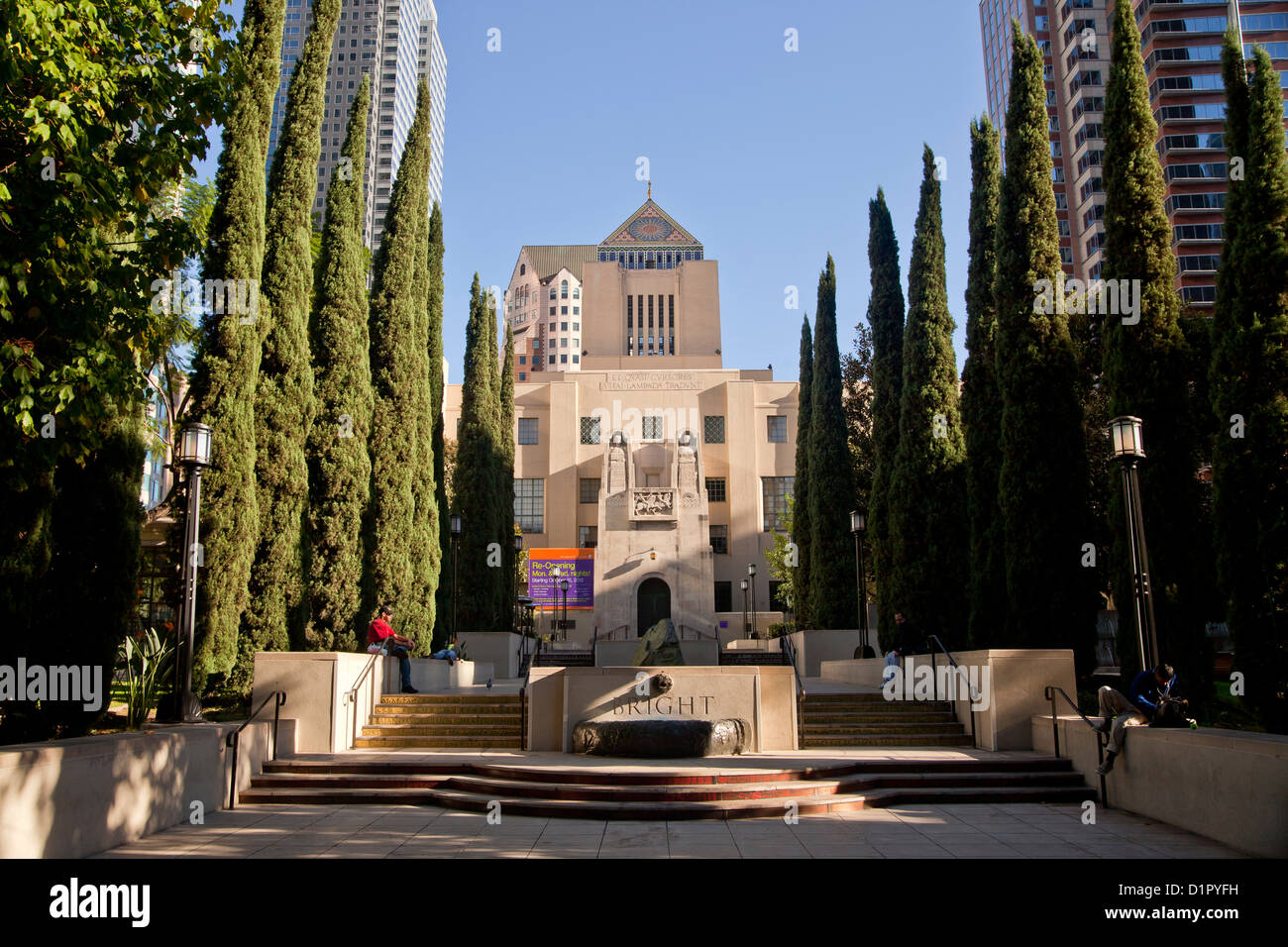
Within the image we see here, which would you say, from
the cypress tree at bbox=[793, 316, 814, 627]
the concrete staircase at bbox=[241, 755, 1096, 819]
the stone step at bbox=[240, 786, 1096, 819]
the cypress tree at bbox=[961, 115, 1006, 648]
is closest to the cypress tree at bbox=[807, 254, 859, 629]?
the cypress tree at bbox=[793, 316, 814, 627]

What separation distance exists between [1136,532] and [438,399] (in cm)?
2007

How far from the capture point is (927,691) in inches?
557

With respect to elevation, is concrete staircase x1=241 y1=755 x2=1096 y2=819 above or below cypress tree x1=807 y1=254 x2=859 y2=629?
below

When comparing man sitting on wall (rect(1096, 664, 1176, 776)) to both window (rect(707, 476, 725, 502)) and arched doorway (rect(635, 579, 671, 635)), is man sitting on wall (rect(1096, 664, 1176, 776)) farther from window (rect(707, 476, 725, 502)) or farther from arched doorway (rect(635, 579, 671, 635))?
window (rect(707, 476, 725, 502))

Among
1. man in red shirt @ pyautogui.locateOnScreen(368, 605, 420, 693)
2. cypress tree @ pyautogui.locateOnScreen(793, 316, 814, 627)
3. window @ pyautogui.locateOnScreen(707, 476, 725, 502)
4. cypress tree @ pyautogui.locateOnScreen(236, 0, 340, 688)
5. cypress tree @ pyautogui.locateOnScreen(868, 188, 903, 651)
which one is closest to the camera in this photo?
cypress tree @ pyautogui.locateOnScreen(236, 0, 340, 688)

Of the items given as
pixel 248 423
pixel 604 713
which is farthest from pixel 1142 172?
pixel 248 423

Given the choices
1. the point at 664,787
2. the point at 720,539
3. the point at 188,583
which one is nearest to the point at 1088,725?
the point at 664,787

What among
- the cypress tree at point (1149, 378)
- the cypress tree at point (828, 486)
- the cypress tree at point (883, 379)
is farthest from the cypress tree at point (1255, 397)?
the cypress tree at point (828, 486)

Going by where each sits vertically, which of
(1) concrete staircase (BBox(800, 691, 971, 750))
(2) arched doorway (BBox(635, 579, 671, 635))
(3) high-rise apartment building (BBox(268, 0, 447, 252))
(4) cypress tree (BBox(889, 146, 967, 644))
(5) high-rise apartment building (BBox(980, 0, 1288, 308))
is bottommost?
(1) concrete staircase (BBox(800, 691, 971, 750))

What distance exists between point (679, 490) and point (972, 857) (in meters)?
32.5

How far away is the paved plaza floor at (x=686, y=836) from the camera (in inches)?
284

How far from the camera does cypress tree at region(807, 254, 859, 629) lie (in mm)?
24156

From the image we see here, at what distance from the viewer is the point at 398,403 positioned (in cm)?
1966

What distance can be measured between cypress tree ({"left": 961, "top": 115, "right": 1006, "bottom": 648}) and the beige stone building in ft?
62.3
